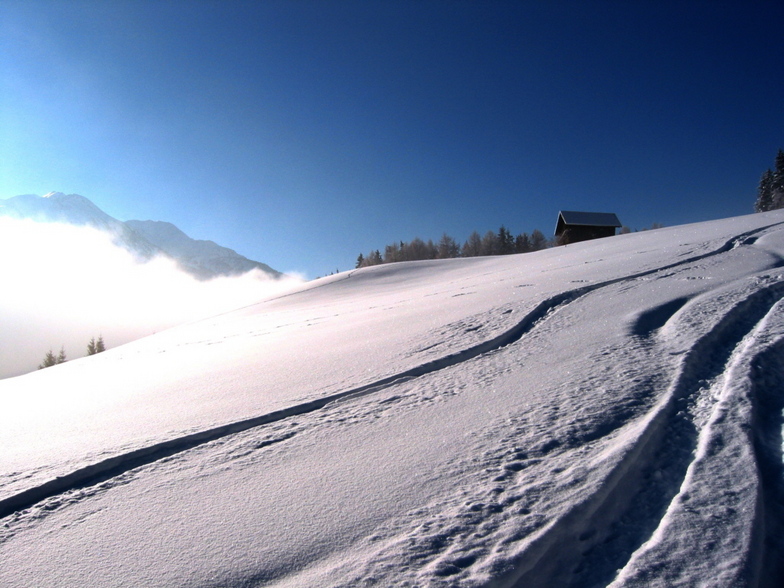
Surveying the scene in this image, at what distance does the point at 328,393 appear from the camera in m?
3.02

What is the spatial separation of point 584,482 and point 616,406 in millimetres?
757

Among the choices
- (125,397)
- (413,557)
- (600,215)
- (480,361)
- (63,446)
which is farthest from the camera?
(600,215)

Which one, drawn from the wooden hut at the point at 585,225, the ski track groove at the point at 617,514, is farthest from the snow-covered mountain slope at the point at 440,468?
the wooden hut at the point at 585,225

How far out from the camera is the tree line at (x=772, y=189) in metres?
41.9

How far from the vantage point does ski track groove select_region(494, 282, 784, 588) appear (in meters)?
1.31

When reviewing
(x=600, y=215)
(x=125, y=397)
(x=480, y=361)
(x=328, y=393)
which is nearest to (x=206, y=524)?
(x=328, y=393)

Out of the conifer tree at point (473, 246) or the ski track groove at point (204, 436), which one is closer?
the ski track groove at point (204, 436)

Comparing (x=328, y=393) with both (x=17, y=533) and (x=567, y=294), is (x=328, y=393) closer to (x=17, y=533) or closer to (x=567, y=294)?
(x=17, y=533)

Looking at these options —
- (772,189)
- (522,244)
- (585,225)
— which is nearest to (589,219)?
(585,225)

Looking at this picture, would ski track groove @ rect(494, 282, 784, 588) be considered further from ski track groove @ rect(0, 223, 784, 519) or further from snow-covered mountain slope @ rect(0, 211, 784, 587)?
ski track groove @ rect(0, 223, 784, 519)

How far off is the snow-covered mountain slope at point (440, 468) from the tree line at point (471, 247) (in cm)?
5338

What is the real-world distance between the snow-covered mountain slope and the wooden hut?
3681 centimetres

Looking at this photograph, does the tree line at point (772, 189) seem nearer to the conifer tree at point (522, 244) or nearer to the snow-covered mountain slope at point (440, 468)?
the conifer tree at point (522, 244)

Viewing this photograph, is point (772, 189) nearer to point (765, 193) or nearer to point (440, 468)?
point (765, 193)
